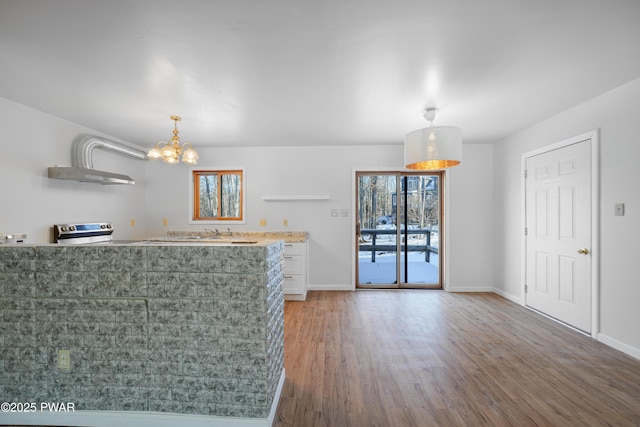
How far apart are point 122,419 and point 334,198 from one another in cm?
372

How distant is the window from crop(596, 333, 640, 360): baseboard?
190 inches

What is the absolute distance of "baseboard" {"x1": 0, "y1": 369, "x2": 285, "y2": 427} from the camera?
1.62 metres

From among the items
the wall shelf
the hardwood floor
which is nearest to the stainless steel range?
the wall shelf

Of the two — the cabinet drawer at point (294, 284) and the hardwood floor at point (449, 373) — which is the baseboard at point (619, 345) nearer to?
the hardwood floor at point (449, 373)

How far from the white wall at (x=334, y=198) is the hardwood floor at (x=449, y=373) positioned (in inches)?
45.6

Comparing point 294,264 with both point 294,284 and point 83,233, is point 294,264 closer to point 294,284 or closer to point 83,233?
point 294,284

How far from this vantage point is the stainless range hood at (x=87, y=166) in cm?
317

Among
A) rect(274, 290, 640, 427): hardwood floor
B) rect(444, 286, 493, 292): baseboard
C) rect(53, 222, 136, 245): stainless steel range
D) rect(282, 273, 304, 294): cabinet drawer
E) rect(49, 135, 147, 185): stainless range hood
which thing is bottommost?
rect(274, 290, 640, 427): hardwood floor

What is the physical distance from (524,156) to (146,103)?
15.6 feet

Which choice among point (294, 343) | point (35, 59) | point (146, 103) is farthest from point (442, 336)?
point (35, 59)

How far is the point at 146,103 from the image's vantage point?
2.92 m

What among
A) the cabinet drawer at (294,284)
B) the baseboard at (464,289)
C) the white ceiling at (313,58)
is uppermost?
the white ceiling at (313,58)

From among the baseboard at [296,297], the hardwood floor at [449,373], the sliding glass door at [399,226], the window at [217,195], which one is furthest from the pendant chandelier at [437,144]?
the window at [217,195]

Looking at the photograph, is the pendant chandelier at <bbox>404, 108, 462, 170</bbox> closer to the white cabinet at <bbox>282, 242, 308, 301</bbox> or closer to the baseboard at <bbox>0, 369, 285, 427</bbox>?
the white cabinet at <bbox>282, 242, 308, 301</bbox>
